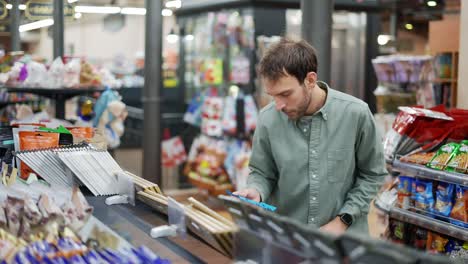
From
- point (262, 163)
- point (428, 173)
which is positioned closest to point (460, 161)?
point (428, 173)

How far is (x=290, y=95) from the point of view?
2734mm

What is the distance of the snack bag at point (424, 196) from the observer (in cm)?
405

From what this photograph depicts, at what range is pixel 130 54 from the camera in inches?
802

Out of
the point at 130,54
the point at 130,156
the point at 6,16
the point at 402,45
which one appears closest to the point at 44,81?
the point at 6,16

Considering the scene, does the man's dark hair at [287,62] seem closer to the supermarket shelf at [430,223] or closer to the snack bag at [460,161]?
the snack bag at [460,161]

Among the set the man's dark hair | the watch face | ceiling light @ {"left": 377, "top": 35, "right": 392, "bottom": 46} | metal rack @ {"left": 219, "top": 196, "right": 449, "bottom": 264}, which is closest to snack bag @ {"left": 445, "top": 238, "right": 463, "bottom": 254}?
the watch face

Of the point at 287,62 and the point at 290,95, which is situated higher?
the point at 287,62

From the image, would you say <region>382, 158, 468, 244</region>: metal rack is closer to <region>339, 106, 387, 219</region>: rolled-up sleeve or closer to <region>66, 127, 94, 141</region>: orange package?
<region>339, 106, 387, 219</region>: rolled-up sleeve

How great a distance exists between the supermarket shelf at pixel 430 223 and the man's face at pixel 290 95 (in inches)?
58.7

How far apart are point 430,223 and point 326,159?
135 centimetres

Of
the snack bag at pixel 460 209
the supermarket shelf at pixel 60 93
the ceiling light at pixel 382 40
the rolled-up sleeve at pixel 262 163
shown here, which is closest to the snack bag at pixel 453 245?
the snack bag at pixel 460 209

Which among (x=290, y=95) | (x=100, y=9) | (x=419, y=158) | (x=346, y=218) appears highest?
(x=100, y=9)

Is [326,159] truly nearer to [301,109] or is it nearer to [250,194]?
[301,109]

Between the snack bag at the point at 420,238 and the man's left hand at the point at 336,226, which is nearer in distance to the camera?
the man's left hand at the point at 336,226
